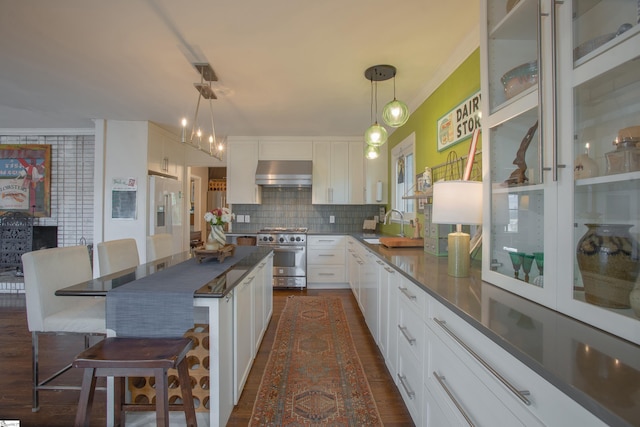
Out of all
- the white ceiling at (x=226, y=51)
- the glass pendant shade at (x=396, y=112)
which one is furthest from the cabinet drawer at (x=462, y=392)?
the white ceiling at (x=226, y=51)

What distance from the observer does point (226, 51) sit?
7.40ft

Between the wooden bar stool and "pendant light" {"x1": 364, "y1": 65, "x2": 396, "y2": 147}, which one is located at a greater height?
"pendant light" {"x1": 364, "y1": 65, "x2": 396, "y2": 147}

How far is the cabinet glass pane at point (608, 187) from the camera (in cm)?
78

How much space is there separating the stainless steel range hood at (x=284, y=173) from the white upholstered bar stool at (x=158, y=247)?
1972 millimetres

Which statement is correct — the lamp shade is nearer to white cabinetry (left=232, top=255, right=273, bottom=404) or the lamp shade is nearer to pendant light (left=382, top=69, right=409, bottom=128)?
pendant light (left=382, top=69, right=409, bottom=128)

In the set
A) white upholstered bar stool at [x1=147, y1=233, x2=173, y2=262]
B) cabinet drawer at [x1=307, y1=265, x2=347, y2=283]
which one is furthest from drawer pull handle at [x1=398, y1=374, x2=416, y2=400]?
cabinet drawer at [x1=307, y1=265, x2=347, y2=283]

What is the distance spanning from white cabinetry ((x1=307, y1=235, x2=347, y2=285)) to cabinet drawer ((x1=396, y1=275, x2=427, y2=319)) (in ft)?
8.66

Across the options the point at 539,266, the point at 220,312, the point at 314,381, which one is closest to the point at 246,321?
the point at 220,312

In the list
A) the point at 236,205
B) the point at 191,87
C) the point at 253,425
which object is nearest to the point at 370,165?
the point at 236,205

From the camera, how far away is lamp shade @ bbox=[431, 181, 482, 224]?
156cm

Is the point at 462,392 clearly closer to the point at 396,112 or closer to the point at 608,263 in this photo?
the point at 608,263

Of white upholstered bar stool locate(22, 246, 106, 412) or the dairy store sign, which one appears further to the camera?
the dairy store sign

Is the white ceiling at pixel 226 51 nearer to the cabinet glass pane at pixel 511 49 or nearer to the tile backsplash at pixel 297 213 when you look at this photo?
the cabinet glass pane at pixel 511 49

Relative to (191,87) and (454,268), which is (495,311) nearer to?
(454,268)
